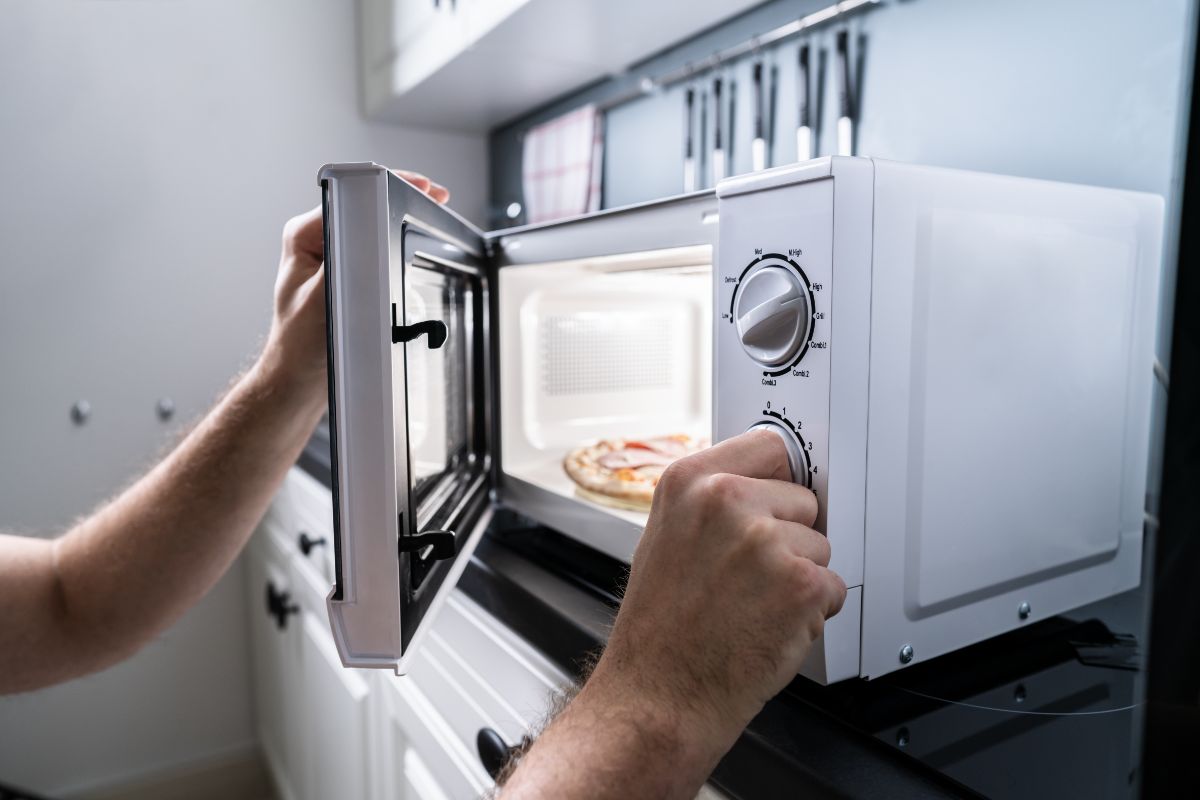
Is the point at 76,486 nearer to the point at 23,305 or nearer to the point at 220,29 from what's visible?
the point at 23,305

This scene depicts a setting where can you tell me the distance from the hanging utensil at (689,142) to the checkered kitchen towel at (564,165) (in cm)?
26

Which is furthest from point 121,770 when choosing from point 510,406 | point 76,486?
point 510,406

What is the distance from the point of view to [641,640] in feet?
1.23

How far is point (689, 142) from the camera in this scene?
1252 millimetres

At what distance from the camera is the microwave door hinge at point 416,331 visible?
0.42m

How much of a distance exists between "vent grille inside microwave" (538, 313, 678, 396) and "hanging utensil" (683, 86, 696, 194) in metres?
0.37

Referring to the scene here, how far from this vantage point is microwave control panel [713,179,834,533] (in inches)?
16.6

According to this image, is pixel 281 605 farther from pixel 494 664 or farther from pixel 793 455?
pixel 793 455

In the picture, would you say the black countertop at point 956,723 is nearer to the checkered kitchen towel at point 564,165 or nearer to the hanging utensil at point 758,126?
the hanging utensil at point 758,126

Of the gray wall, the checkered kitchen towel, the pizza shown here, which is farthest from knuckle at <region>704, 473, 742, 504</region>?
the checkered kitchen towel

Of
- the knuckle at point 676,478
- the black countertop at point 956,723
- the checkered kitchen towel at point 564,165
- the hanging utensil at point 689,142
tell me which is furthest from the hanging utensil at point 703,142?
the knuckle at point 676,478

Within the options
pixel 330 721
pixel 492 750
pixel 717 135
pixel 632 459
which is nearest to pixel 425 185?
pixel 632 459

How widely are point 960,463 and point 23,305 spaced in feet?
4.99

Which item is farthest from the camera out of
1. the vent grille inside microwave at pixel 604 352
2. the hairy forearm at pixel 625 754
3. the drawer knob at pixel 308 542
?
the drawer knob at pixel 308 542
